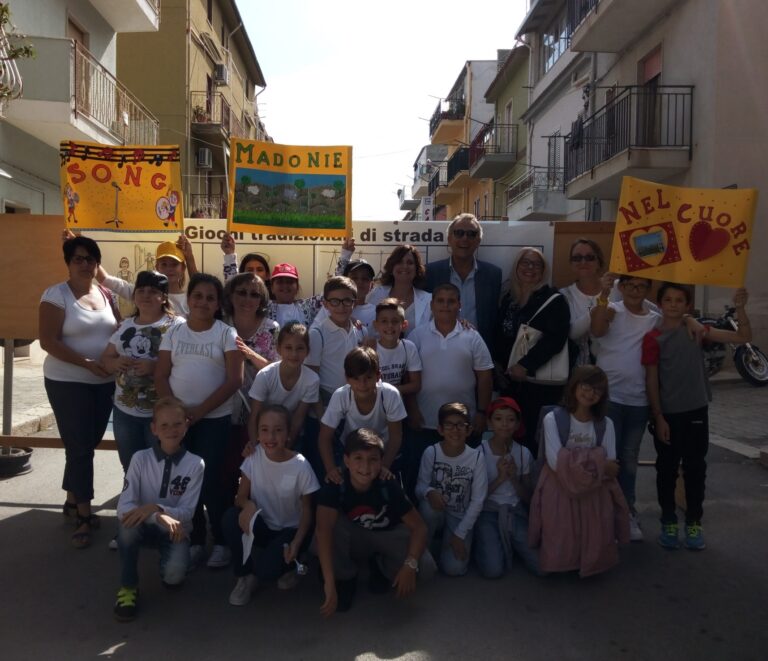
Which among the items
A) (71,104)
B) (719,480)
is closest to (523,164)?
(71,104)

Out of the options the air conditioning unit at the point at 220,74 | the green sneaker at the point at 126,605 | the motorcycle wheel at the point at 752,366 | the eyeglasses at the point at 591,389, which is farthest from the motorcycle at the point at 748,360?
the air conditioning unit at the point at 220,74

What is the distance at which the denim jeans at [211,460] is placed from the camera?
4387mm

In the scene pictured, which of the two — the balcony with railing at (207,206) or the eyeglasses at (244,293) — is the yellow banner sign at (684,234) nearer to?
the eyeglasses at (244,293)

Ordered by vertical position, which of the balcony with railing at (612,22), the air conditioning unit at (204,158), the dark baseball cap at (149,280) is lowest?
the dark baseball cap at (149,280)

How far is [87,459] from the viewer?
190 inches

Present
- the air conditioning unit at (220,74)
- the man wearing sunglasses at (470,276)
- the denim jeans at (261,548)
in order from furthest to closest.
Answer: the air conditioning unit at (220,74), the man wearing sunglasses at (470,276), the denim jeans at (261,548)

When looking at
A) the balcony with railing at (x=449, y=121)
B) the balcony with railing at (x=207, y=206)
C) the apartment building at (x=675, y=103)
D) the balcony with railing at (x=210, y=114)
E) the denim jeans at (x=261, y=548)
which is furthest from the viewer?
the balcony with railing at (x=449, y=121)

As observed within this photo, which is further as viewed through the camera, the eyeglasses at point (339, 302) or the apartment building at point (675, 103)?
the apartment building at point (675, 103)

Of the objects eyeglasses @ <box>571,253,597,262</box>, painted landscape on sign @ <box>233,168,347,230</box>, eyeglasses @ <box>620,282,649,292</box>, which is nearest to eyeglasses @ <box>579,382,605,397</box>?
eyeglasses @ <box>620,282,649,292</box>

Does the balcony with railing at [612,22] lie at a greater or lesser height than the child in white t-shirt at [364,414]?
greater

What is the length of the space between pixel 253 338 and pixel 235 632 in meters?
1.83

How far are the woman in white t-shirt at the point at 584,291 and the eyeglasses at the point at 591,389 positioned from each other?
26.2 inches

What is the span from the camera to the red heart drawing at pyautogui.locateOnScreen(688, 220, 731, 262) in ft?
15.4

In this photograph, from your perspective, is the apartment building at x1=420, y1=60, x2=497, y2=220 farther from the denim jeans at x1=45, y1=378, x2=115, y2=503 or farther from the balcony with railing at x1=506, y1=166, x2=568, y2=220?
the denim jeans at x1=45, y1=378, x2=115, y2=503
